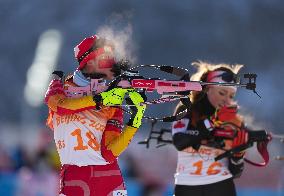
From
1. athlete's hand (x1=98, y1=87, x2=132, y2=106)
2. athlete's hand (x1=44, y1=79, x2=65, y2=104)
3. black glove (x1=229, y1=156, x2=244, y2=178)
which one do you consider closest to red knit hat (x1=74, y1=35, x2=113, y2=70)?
athlete's hand (x1=44, y1=79, x2=65, y2=104)

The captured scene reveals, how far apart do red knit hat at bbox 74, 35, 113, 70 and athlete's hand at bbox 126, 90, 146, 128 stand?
0.49 m

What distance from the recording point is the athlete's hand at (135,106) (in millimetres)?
5648

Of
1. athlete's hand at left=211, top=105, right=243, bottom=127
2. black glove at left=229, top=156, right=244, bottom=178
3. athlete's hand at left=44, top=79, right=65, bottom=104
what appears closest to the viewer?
athlete's hand at left=44, top=79, right=65, bottom=104

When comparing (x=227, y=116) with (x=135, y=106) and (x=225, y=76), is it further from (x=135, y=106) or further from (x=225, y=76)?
(x=135, y=106)

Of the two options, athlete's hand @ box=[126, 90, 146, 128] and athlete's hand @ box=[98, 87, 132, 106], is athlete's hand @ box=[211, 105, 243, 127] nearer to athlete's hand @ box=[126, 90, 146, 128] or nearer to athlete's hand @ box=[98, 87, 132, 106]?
athlete's hand @ box=[126, 90, 146, 128]

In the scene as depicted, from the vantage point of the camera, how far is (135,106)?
5.68 metres

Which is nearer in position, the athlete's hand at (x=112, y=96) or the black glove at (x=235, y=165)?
the athlete's hand at (x=112, y=96)

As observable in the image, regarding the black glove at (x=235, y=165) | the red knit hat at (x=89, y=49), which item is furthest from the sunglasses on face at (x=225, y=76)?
the red knit hat at (x=89, y=49)

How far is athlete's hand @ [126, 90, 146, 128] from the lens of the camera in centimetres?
565

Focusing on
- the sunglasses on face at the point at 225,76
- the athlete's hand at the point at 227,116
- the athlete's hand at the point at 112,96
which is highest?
the sunglasses on face at the point at 225,76

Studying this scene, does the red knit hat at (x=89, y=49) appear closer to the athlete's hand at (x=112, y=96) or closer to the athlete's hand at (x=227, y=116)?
the athlete's hand at (x=112, y=96)

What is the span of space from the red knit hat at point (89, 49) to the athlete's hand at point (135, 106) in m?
0.49

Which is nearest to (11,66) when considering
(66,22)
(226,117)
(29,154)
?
(66,22)

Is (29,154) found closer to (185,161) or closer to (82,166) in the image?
(185,161)
